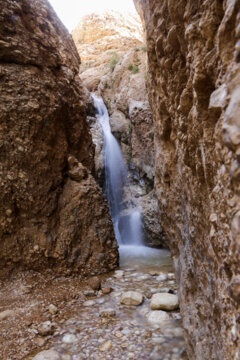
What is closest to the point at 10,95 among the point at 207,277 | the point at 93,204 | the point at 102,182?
the point at 93,204

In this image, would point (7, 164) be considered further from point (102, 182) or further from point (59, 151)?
point (102, 182)

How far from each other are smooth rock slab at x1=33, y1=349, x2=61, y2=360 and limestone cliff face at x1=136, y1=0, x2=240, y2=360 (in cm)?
124

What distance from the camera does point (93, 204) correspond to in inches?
187

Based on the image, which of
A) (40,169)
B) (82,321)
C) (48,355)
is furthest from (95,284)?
(40,169)

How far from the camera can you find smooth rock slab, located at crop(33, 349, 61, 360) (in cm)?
223

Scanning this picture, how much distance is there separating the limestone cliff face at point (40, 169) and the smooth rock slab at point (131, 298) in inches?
45.4

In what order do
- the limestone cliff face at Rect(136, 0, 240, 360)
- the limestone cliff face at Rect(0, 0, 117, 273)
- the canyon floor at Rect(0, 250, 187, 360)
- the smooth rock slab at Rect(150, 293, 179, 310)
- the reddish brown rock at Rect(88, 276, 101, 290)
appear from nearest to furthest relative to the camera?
the limestone cliff face at Rect(136, 0, 240, 360) < the canyon floor at Rect(0, 250, 187, 360) < the smooth rock slab at Rect(150, 293, 179, 310) < the reddish brown rock at Rect(88, 276, 101, 290) < the limestone cliff face at Rect(0, 0, 117, 273)

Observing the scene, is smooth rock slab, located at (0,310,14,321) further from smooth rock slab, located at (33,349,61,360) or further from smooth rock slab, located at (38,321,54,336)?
smooth rock slab, located at (33,349,61,360)

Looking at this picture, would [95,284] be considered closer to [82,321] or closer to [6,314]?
[82,321]

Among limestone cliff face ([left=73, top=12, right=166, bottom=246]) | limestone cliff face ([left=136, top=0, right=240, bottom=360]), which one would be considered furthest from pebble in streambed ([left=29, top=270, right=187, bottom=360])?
limestone cliff face ([left=73, top=12, right=166, bottom=246])

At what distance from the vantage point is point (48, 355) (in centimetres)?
226

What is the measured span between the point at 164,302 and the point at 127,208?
210 inches

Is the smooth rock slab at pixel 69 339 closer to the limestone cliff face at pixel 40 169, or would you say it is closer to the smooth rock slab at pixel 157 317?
the smooth rock slab at pixel 157 317

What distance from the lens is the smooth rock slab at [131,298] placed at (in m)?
3.28
